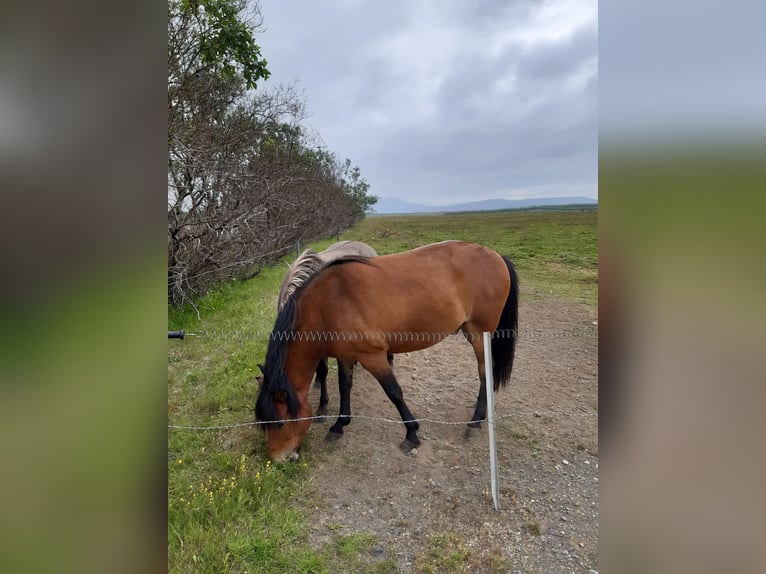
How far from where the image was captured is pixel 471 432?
3064mm

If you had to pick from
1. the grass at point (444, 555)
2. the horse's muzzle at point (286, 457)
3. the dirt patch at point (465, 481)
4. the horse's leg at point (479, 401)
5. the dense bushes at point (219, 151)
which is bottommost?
the grass at point (444, 555)

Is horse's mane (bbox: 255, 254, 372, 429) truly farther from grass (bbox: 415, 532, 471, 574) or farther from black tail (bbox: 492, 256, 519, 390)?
black tail (bbox: 492, 256, 519, 390)

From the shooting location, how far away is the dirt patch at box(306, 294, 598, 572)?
2000mm

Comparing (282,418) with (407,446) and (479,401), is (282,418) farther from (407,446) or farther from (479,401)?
(479,401)

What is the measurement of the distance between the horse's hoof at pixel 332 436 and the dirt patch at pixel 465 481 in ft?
0.17

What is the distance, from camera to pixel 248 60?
384cm

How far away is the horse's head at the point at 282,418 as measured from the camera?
8.31ft

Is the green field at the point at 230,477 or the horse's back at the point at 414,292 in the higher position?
the horse's back at the point at 414,292

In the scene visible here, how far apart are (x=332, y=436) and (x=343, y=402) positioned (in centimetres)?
27

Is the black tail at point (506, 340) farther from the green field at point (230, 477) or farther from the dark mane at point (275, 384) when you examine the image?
the dark mane at point (275, 384)
